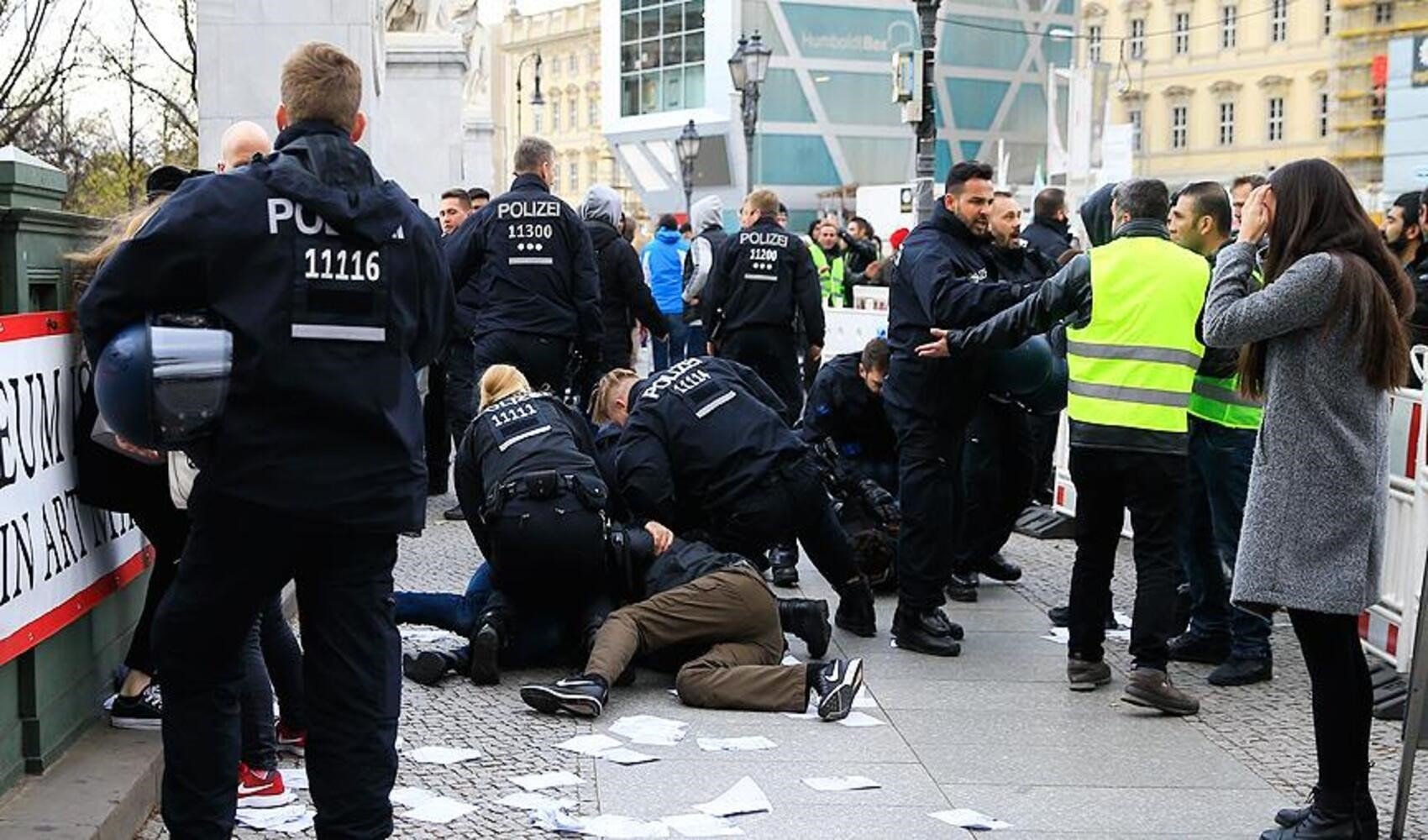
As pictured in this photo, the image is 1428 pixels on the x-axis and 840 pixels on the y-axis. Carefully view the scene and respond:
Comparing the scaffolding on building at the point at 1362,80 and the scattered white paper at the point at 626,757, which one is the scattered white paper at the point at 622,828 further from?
the scaffolding on building at the point at 1362,80

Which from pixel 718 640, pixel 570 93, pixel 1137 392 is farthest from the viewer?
pixel 570 93

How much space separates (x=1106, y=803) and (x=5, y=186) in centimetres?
379

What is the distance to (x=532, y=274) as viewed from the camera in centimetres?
1063

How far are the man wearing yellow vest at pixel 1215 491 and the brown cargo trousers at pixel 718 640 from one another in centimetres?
189

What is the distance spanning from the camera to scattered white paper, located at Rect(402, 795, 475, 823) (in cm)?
553

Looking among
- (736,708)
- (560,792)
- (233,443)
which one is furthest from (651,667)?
(233,443)

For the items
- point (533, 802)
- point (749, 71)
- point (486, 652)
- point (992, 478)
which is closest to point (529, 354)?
point (992, 478)

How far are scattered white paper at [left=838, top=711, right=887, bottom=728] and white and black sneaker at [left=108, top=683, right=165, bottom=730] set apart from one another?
7.97 feet

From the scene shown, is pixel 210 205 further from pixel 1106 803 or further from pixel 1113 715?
pixel 1113 715

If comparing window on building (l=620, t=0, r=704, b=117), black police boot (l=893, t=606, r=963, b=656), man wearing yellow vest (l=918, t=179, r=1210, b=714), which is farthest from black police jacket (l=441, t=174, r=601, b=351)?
window on building (l=620, t=0, r=704, b=117)

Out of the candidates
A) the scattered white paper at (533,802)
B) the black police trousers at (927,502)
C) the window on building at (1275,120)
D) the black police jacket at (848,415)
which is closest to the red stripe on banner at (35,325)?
the scattered white paper at (533,802)

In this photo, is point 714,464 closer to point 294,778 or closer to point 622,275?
point 294,778

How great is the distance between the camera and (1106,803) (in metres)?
5.91

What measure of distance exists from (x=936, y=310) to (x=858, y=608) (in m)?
1.47
